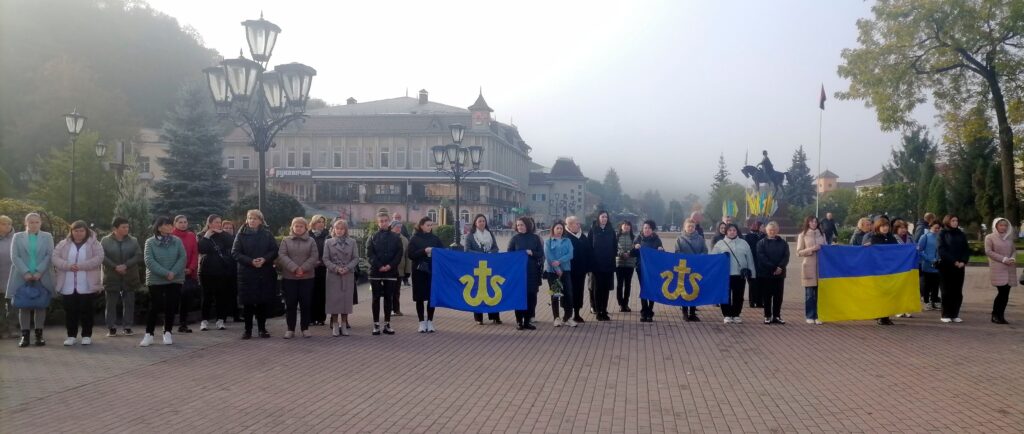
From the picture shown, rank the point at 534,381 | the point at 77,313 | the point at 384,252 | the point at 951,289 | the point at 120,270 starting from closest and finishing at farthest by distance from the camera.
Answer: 1. the point at 534,381
2. the point at 77,313
3. the point at 120,270
4. the point at 384,252
5. the point at 951,289

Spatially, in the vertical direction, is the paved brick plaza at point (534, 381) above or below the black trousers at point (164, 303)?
below

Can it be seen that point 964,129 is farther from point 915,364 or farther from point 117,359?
point 117,359

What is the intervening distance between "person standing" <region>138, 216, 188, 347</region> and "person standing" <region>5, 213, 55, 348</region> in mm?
1316

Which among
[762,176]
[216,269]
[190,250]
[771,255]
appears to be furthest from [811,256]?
[762,176]

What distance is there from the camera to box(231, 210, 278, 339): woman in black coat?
11.3 meters

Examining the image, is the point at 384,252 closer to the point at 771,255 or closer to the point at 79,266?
Answer: the point at 79,266

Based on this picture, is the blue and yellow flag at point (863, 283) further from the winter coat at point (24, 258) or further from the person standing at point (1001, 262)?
the winter coat at point (24, 258)

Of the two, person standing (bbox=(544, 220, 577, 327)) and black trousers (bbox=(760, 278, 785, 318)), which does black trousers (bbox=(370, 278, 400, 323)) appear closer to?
person standing (bbox=(544, 220, 577, 327))

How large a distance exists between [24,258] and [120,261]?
1238 mm

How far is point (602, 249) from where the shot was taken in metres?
13.5

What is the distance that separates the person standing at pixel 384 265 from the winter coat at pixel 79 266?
12.6 feet

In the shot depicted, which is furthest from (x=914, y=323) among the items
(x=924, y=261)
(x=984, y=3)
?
(x=984, y=3)

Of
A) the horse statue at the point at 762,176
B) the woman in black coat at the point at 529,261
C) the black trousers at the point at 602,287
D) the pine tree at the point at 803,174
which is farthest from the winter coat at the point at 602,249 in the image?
the pine tree at the point at 803,174

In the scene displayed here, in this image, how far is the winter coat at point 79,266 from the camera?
10.6 meters
